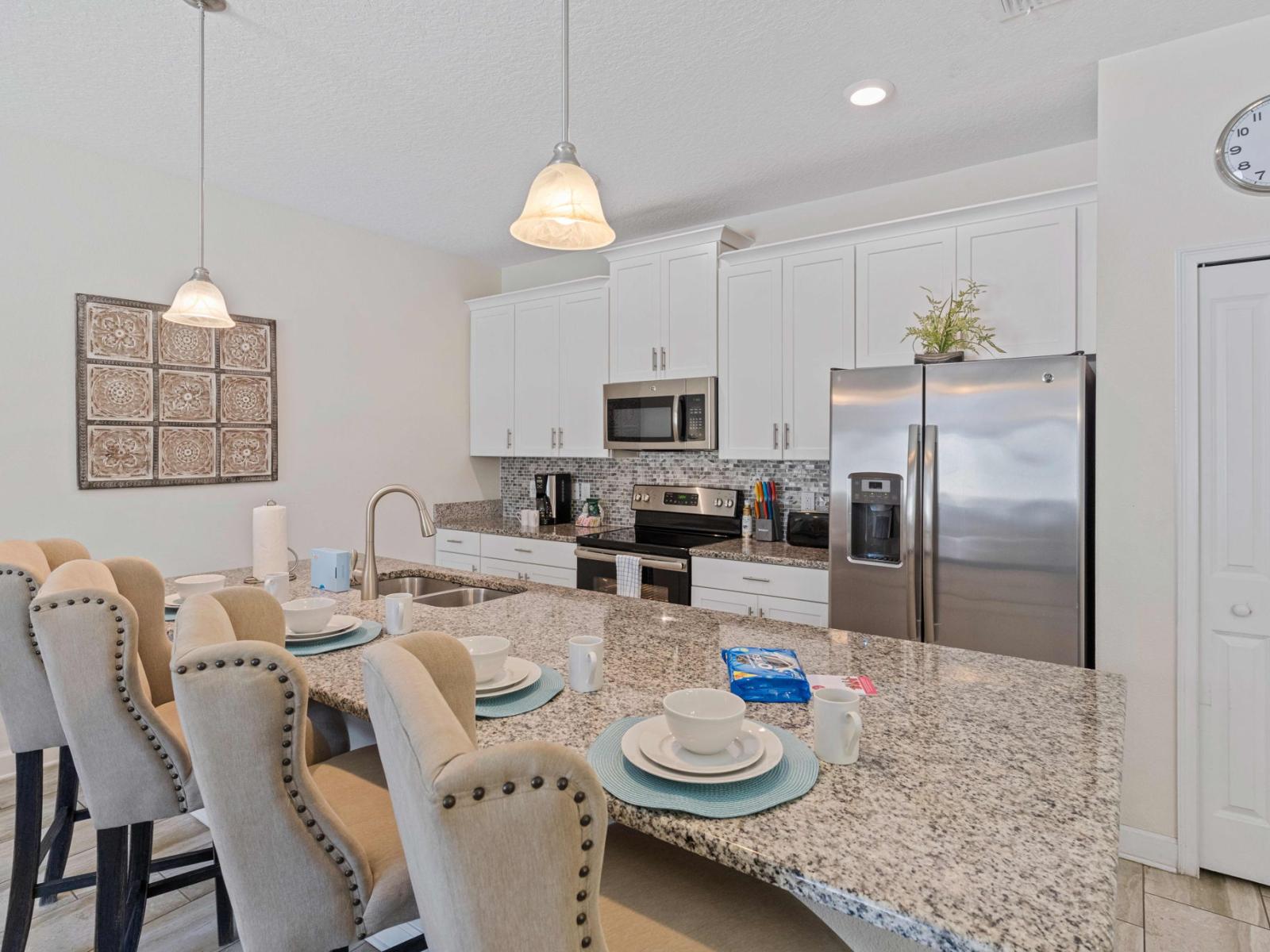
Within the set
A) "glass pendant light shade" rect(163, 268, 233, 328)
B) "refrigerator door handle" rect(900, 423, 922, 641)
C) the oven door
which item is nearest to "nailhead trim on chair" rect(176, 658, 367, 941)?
"glass pendant light shade" rect(163, 268, 233, 328)

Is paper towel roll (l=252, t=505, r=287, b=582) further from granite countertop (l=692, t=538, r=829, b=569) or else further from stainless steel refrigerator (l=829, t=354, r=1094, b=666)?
stainless steel refrigerator (l=829, t=354, r=1094, b=666)

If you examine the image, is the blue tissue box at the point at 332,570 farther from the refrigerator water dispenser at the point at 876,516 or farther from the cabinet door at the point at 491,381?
the cabinet door at the point at 491,381

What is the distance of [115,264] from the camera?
10.3 ft

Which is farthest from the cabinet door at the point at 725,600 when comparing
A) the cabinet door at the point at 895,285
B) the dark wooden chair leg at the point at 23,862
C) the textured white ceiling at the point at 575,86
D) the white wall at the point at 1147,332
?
the dark wooden chair leg at the point at 23,862

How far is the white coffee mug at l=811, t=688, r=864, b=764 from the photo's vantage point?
3.39 ft

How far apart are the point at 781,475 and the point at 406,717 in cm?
332

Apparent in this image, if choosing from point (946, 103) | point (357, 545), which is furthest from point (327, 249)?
point (946, 103)

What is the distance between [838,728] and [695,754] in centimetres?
22

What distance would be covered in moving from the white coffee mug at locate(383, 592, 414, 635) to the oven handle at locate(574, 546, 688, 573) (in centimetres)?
181

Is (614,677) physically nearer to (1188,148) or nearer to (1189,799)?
(1189,799)

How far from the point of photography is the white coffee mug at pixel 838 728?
40.7 inches

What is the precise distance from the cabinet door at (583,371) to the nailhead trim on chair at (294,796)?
10.5 ft

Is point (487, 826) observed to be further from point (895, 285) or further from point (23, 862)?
point (895, 285)

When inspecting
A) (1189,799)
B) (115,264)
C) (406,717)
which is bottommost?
(1189,799)
